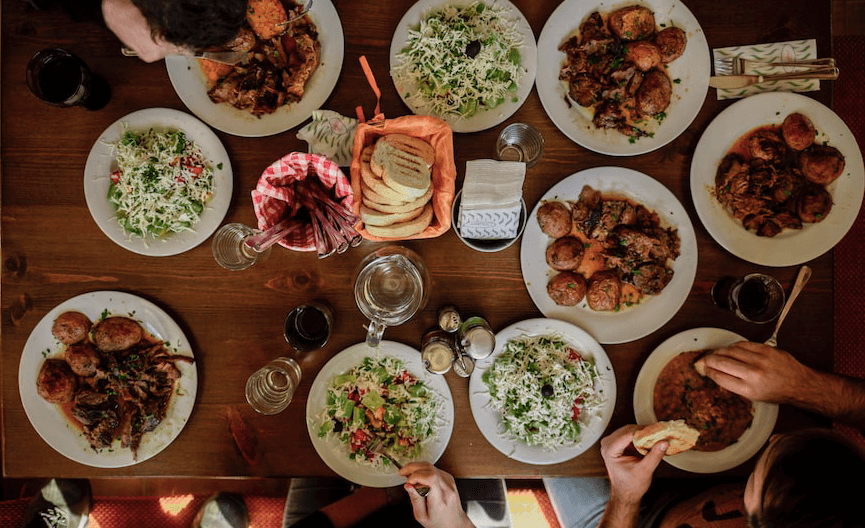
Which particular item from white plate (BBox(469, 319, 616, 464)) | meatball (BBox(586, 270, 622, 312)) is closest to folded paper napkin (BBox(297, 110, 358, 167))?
white plate (BBox(469, 319, 616, 464))

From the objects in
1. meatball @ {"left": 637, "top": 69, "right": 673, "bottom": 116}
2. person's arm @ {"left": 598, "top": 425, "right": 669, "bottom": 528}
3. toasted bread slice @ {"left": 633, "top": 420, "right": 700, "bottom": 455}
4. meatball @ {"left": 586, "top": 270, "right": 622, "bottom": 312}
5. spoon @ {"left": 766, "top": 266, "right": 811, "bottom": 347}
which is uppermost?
meatball @ {"left": 637, "top": 69, "right": 673, "bottom": 116}

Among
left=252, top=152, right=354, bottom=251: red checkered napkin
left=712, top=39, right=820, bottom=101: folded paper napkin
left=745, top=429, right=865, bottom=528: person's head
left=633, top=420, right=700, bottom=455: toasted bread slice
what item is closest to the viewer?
left=745, top=429, right=865, bottom=528: person's head

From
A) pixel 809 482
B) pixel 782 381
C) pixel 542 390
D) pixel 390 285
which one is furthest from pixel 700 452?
pixel 390 285

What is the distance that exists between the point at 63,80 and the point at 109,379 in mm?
1260

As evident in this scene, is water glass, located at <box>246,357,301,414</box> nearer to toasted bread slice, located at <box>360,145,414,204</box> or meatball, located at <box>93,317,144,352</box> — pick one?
meatball, located at <box>93,317,144,352</box>

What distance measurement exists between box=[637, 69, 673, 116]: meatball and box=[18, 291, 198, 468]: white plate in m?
2.20

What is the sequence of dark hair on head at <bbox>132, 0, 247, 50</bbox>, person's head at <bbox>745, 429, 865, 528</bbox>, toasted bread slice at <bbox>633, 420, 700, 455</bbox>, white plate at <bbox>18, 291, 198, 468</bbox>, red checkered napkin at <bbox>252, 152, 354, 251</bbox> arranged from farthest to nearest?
white plate at <bbox>18, 291, 198, 468</bbox>, toasted bread slice at <bbox>633, 420, 700, 455</bbox>, red checkered napkin at <bbox>252, 152, 354, 251</bbox>, dark hair on head at <bbox>132, 0, 247, 50</bbox>, person's head at <bbox>745, 429, 865, 528</bbox>

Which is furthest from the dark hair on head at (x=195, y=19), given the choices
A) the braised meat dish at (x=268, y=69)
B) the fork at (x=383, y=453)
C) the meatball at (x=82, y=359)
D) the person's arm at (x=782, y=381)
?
the person's arm at (x=782, y=381)

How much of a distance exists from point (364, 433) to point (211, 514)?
4.10 feet

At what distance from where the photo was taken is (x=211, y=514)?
2820 millimetres

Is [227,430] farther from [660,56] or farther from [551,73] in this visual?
[660,56]

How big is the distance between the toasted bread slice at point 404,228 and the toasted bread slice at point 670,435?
1.22m

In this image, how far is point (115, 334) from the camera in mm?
2188

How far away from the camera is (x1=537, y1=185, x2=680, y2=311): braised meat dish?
2221 millimetres
